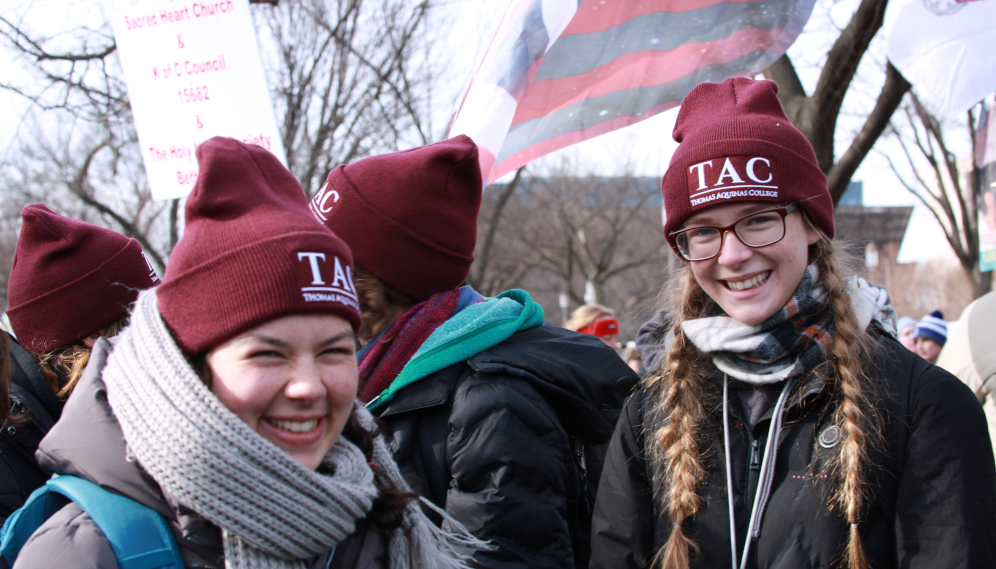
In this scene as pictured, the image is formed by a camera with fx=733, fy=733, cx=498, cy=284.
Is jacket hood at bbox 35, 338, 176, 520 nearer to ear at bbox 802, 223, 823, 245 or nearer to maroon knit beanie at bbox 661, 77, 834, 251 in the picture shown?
maroon knit beanie at bbox 661, 77, 834, 251

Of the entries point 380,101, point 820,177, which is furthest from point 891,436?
point 380,101

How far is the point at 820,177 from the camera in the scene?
2219mm

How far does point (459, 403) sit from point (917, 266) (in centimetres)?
5427

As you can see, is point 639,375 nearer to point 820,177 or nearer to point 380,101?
point 820,177

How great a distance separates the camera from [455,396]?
85.0 inches

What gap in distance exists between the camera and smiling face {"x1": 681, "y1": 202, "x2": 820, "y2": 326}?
2094 millimetres

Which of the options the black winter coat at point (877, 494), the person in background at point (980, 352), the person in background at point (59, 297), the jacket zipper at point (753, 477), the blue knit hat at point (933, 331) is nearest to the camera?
the black winter coat at point (877, 494)

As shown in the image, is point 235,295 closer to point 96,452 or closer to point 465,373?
point 96,452

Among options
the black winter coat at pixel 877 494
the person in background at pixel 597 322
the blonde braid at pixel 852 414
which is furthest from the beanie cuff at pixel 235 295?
the person in background at pixel 597 322

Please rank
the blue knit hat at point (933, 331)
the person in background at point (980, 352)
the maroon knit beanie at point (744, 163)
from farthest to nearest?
the blue knit hat at point (933, 331) → the person in background at point (980, 352) → the maroon knit beanie at point (744, 163)

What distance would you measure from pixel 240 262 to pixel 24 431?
4.51 feet

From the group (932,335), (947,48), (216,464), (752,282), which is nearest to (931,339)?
(932,335)

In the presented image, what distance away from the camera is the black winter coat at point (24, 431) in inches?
87.2

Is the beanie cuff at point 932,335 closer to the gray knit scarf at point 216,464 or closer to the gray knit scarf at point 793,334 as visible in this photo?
the gray knit scarf at point 793,334
